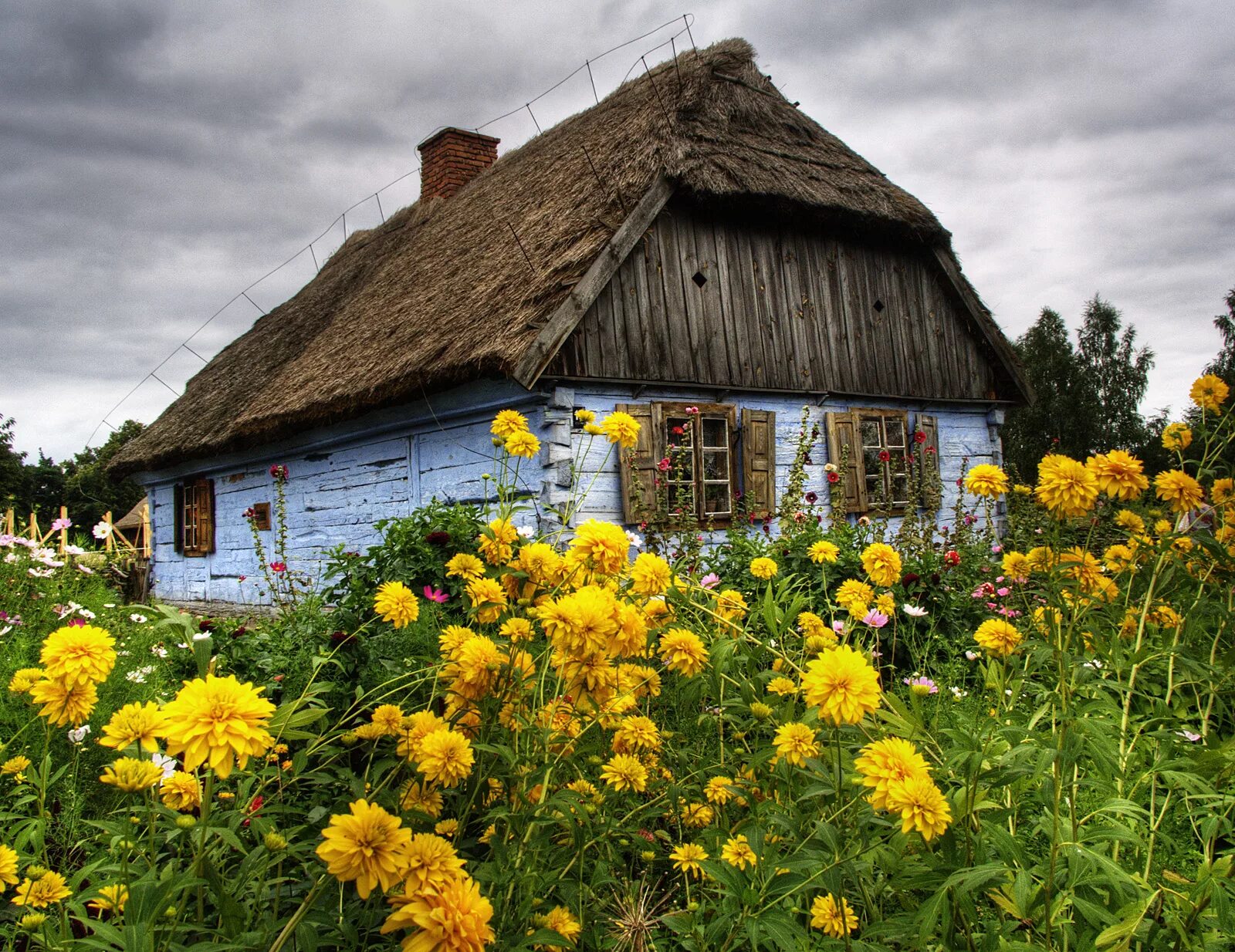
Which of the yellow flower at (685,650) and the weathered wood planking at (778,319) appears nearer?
the yellow flower at (685,650)

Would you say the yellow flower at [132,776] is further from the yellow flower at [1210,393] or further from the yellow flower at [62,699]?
the yellow flower at [1210,393]

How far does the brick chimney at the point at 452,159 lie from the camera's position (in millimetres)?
12453

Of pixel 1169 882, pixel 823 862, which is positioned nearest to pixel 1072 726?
pixel 1169 882

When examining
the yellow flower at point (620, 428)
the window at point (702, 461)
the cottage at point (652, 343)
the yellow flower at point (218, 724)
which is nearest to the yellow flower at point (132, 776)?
the yellow flower at point (218, 724)

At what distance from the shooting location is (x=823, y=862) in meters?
1.23

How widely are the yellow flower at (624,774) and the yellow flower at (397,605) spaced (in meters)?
0.46

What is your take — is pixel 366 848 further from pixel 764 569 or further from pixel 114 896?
pixel 764 569

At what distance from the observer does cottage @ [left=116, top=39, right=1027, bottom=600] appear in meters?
6.45

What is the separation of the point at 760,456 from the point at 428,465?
2.76 meters

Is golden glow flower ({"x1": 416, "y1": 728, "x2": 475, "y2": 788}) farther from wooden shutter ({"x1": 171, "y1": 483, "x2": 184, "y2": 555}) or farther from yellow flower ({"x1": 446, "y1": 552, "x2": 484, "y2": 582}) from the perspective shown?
wooden shutter ({"x1": 171, "y1": 483, "x2": 184, "y2": 555})

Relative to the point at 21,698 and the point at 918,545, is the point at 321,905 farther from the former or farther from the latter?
the point at 918,545

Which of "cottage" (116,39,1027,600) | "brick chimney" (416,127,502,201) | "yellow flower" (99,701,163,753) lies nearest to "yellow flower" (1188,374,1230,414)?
"yellow flower" (99,701,163,753)

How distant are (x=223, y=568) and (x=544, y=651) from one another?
9.68 metres

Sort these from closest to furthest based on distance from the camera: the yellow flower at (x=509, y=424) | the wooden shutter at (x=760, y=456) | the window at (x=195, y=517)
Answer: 1. the yellow flower at (x=509, y=424)
2. the wooden shutter at (x=760, y=456)
3. the window at (x=195, y=517)
